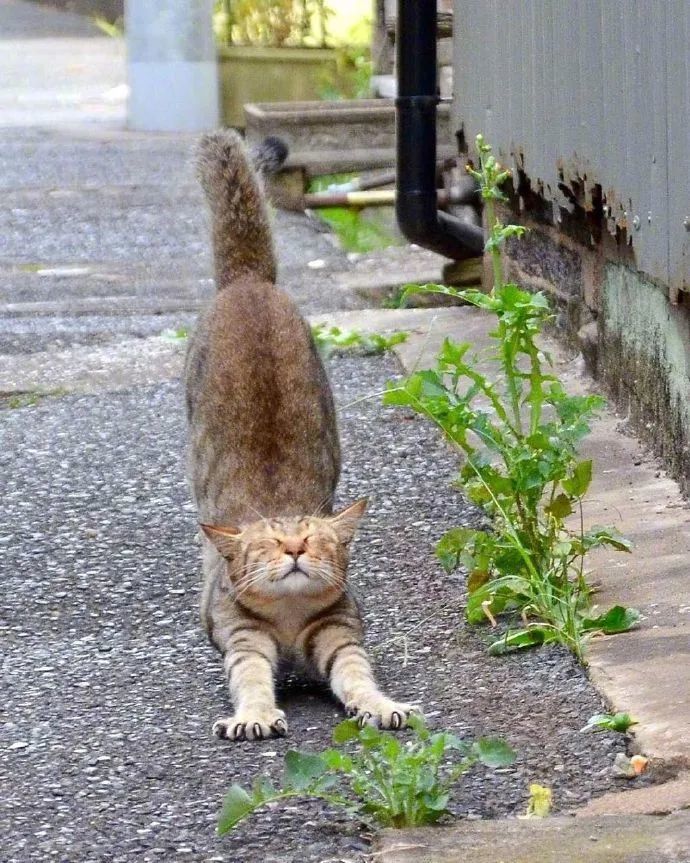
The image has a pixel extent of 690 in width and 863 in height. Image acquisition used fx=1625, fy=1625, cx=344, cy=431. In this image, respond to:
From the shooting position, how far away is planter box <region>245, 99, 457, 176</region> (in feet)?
38.4

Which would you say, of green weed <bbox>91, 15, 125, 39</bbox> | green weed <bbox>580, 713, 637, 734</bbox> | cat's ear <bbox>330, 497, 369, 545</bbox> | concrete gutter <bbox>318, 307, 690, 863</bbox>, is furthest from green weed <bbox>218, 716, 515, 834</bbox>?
green weed <bbox>91, 15, 125, 39</bbox>

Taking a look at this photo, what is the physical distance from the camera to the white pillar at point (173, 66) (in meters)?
15.3

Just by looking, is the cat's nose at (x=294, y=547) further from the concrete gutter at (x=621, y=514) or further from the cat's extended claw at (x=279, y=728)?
the concrete gutter at (x=621, y=514)

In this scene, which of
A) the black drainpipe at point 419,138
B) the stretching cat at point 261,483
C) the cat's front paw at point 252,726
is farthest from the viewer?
the black drainpipe at point 419,138

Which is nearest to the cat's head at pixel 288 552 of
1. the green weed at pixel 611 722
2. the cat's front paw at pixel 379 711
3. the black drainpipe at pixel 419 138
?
the cat's front paw at pixel 379 711

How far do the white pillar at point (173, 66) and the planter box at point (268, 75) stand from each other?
24cm

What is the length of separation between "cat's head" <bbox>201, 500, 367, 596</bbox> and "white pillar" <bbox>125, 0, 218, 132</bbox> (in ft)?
38.9

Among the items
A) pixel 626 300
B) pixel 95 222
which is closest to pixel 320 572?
pixel 626 300

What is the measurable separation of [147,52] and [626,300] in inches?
419

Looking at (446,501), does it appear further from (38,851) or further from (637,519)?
(38,851)

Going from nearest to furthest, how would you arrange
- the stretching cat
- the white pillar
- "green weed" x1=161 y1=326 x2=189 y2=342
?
the stretching cat < "green weed" x1=161 y1=326 x2=189 y2=342 < the white pillar

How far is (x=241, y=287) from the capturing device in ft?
16.7

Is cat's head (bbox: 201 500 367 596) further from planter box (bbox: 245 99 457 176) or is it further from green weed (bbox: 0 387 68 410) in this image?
planter box (bbox: 245 99 457 176)

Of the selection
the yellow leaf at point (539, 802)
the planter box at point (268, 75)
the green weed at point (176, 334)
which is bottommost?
the yellow leaf at point (539, 802)
